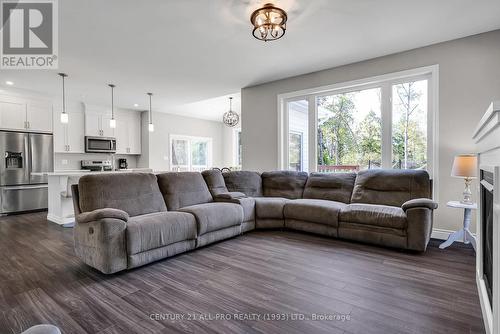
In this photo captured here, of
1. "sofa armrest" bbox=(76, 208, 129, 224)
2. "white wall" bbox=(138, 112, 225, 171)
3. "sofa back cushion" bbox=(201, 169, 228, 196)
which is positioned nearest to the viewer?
"sofa armrest" bbox=(76, 208, 129, 224)

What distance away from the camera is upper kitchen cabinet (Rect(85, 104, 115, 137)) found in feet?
21.5

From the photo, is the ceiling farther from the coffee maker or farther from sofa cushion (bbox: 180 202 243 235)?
the coffee maker

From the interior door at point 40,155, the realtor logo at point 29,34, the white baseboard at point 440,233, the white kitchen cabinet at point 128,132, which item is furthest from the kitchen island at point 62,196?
the white baseboard at point 440,233

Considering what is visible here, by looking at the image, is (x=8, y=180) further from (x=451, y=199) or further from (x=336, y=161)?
(x=451, y=199)

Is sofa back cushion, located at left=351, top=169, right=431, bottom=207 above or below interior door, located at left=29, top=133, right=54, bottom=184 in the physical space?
below

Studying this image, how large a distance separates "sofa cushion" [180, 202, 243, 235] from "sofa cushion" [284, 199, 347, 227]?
0.75 m

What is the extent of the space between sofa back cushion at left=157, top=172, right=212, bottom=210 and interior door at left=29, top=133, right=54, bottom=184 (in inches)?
149

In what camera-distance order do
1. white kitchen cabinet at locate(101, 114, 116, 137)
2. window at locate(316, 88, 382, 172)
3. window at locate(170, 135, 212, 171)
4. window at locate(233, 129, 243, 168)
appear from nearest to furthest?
window at locate(316, 88, 382, 172) → white kitchen cabinet at locate(101, 114, 116, 137) → window at locate(170, 135, 212, 171) → window at locate(233, 129, 243, 168)

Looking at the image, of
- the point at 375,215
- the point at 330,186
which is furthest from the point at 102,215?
the point at 330,186

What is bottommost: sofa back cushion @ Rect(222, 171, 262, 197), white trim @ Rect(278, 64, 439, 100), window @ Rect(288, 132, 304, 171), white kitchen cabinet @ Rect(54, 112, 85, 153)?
sofa back cushion @ Rect(222, 171, 262, 197)

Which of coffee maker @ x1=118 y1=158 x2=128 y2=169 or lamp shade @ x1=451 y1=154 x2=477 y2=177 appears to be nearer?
lamp shade @ x1=451 y1=154 x2=477 y2=177

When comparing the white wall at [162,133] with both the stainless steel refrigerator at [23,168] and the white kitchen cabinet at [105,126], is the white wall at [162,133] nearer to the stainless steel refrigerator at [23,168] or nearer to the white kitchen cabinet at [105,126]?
the white kitchen cabinet at [105,126]

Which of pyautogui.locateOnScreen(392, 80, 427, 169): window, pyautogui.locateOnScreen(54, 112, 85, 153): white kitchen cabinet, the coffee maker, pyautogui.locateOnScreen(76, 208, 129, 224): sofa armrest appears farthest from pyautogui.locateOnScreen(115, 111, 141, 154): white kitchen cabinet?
pyautogui.locateOnScreen(392, 80, 427, 169): window

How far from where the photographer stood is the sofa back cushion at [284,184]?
438cm
